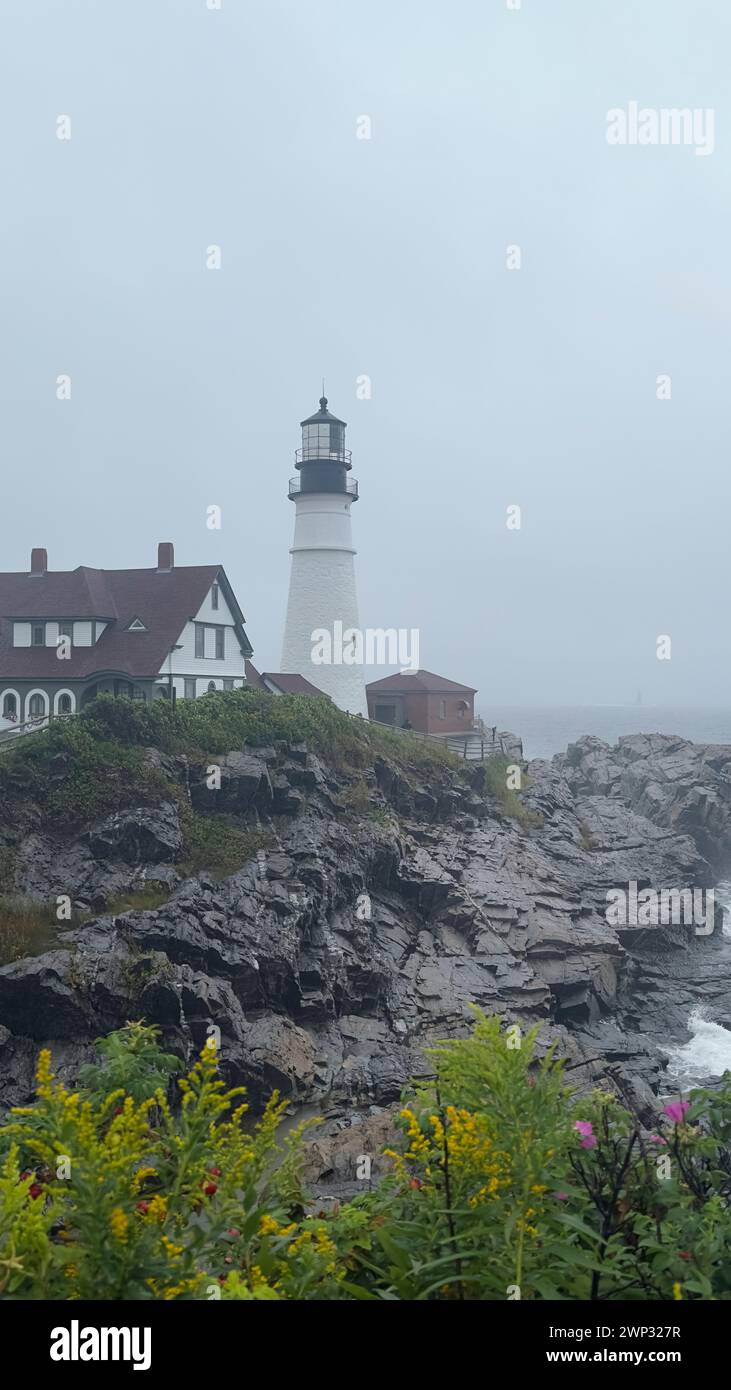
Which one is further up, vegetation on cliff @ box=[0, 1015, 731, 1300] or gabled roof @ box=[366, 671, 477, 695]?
gabled roof @ box=[366, 671, 477, 695]

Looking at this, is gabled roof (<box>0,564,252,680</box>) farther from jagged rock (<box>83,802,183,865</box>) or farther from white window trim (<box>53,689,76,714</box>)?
jagged rock (<box>83,802,183,865</box>)

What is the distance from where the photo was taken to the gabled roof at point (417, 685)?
2067 inches

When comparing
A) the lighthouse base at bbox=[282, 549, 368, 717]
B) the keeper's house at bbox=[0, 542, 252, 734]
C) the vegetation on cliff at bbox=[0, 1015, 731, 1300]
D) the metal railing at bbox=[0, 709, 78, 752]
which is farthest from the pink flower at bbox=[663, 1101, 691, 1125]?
the lighthouse base at bbox=[282, 549, 368, 717]

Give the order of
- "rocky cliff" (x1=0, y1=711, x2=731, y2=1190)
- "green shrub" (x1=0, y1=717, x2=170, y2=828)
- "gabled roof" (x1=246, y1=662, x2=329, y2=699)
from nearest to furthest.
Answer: "rocky cliff" (x1=0, y1=711, x2=731, y2=1190)
"green shrub" (x1=0, y1=717, x2=170, y2=828)
"gabled roof" (x1=246, y1=662, x2=329, y2=699)

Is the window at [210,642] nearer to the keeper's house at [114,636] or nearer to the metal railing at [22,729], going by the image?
the keeper's house at [114,636]

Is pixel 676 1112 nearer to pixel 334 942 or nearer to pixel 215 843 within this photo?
pixel 334 942

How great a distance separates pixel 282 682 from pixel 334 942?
20.5 metres

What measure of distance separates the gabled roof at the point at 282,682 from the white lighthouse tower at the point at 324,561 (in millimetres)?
672

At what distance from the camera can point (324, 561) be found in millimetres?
46844

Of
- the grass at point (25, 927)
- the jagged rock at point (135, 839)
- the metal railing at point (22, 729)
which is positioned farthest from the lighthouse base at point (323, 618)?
the grass at point (25, 927)

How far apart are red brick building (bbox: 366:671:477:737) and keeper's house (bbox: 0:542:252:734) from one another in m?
10.6

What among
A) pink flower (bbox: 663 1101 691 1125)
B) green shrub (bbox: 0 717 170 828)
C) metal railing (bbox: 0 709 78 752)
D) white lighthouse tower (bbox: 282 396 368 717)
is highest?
white lighthouse tower (bbox: 282 396 368 717)

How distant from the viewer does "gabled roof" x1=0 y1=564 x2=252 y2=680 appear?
39.6 meters
